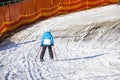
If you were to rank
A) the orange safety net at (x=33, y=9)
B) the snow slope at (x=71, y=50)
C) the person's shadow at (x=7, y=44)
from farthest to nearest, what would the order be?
the orange safety net at (x=33, y=9)
the person's shadow at (x=7, y=44)
the snow slope at (x=71, y=50)

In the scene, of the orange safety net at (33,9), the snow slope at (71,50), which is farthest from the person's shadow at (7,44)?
the orange safety net at (33,9)

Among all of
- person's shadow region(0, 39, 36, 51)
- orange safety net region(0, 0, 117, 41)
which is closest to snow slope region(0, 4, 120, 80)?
person's shadow region(0, 39, 36, 51)

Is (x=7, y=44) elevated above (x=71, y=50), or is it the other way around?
(x=71, y=50)

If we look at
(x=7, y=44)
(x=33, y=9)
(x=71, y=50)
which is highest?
(x=33, y=9)

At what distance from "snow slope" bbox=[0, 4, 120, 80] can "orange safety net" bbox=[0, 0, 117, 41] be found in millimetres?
854

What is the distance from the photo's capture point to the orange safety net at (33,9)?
2533 centimetres

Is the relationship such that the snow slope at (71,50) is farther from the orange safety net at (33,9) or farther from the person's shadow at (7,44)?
the orange safety net at (33,9)

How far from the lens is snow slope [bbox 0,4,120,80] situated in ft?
49.0

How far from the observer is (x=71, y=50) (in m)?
20.2

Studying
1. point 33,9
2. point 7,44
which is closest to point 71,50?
point 7,44

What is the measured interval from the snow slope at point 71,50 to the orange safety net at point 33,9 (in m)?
0.85

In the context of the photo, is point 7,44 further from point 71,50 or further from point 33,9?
point 33,9

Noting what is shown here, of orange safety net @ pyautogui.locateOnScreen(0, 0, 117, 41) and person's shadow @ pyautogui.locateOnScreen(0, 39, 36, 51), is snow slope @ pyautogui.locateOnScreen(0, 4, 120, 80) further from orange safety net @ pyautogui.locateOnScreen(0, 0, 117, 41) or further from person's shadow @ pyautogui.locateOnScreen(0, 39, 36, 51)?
orange safety net @ pyautogui.locateOnScreen(0, 0, 117, 41)

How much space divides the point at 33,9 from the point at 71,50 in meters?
10.4
